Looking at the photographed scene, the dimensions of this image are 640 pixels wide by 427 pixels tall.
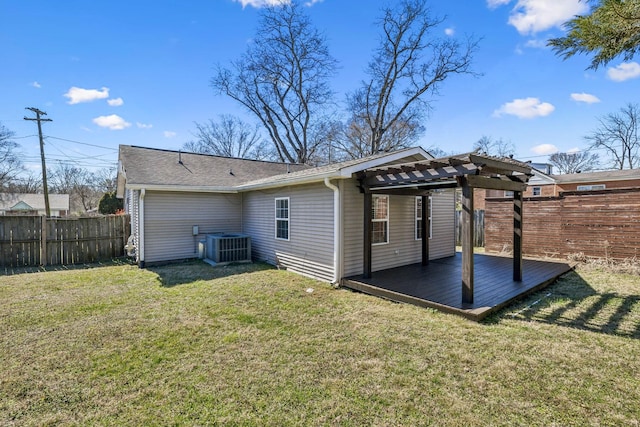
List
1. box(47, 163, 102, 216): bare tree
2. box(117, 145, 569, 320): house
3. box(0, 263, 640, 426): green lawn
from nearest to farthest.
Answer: box(0, 263, 640, 426): green lawn
box(117, 145, 569, 320): house
box(47, 163, 102, 216): bare tree

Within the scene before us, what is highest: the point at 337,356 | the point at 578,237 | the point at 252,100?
the point at 252,100

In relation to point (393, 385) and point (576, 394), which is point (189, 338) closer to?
point (393, 385)

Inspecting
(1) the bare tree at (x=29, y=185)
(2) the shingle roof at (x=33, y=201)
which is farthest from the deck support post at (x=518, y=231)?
(1) the bare tree at (x=29, y=185)

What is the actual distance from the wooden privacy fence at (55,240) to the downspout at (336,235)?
8.01 m

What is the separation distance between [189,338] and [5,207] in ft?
127

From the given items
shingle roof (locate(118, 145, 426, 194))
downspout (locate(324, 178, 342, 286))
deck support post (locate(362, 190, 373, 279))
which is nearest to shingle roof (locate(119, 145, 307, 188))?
shingle roof (locate(118, 145, 426, 194))

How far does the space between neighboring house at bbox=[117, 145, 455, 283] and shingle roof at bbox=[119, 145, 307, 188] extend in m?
0.03

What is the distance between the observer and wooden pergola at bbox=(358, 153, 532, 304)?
4.63 metres

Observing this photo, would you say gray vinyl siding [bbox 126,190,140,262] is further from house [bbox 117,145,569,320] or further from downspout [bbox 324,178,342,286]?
downspout [bbox 324,178,342,286]

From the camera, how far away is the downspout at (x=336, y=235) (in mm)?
6234

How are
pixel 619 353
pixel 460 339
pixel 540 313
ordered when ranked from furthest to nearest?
1. pixel 540 313
2. pixel 460 339
3. pixel 619 353

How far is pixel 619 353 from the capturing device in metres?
3.31

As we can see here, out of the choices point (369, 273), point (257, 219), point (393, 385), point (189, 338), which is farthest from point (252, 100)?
point (393, 385)

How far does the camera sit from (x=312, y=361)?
3.23 m
